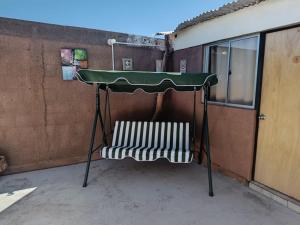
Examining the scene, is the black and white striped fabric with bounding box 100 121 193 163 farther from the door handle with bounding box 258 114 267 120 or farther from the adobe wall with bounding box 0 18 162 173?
the door handle with bounding box 258 114 267 120

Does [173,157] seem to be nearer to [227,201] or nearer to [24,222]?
[227,201]

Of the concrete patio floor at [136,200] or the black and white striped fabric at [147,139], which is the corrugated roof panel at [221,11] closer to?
the black and white striped fabric at [147,139]

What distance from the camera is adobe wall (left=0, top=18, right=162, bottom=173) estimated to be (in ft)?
11.8

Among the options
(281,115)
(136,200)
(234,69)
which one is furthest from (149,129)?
(281,115)

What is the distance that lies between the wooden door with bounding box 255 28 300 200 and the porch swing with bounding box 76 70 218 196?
31.8 inches

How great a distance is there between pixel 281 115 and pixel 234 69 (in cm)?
109

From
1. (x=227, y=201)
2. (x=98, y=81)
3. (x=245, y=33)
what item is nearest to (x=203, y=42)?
(x=245, y=33)

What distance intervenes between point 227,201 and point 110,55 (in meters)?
3.47

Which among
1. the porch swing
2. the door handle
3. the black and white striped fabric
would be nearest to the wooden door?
the door handle

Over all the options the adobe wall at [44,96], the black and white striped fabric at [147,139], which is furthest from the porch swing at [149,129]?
the adobe wall at [44,96]

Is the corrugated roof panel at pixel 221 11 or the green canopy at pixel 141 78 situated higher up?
the corrugated roof panel at pixel 221 11

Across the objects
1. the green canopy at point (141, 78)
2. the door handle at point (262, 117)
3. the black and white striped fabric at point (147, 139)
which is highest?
the green canopy at point (141, 78)

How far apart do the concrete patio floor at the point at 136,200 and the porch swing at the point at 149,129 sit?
305 millimetres

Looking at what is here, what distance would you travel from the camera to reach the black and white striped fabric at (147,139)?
3.61m
